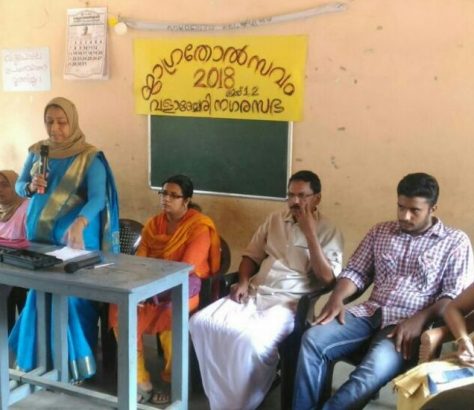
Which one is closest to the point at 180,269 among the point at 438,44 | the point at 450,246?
the point at 450,246

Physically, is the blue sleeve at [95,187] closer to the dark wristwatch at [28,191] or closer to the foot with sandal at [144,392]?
the dark wristwatch at [28,191]

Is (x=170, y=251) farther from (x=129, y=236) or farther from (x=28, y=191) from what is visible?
(x=28, y=191)

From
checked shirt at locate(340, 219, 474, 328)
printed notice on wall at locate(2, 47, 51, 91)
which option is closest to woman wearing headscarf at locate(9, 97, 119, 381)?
printed notice on wall at locate(2, 47, 51, 91)

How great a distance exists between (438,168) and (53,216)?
1940 mm

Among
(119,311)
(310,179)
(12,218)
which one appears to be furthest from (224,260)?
(12,218)

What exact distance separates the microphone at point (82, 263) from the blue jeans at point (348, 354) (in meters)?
0.93

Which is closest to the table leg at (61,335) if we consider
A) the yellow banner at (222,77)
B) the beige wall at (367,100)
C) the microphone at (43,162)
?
the microphone at (43,162)

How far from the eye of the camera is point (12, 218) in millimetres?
3436

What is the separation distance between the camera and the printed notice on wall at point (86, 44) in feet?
12.4

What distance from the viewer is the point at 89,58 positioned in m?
3.84

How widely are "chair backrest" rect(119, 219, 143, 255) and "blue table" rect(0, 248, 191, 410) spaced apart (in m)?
0.64

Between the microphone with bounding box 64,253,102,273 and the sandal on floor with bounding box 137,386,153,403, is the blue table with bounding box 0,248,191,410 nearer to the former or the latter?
the microphone with bounding box 64,253,102,273

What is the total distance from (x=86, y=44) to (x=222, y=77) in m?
1.02

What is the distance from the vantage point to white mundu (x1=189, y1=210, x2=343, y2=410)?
257 cm
